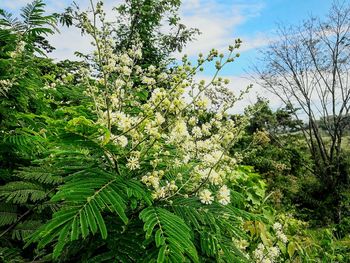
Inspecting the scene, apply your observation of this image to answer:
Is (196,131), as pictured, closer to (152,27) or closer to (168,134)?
(168,134)

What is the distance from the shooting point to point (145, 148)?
177cm

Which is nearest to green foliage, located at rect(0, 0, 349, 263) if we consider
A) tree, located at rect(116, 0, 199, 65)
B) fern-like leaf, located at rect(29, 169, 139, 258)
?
fern-like leaf, located at rect(29, 169, 139, 258)

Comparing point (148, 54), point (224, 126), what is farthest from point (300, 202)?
point (224, 126)

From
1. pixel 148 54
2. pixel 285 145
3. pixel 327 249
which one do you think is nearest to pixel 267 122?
pixel 285 145

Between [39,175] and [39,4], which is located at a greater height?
[39,4]

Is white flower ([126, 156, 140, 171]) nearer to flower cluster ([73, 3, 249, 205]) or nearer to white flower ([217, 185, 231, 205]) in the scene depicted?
flower cluster ([73, 3, 249, 205])

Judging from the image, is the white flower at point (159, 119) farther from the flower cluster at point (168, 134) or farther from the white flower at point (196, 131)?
the white flower at point (196, 131)

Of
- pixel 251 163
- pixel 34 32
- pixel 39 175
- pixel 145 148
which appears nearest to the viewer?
pixel 145 148

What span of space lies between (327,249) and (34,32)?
5403 millimetres

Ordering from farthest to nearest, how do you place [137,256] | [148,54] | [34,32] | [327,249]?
[148,54] → [327,249] → [34,32] → [137,256]

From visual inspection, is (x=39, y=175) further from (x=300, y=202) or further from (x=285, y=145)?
(x=285, y=145)

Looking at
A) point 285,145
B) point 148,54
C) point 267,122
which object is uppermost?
point 148,54

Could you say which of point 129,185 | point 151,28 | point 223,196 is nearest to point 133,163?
point 129,185

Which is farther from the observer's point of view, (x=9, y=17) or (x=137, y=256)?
(x=9, y=17)
